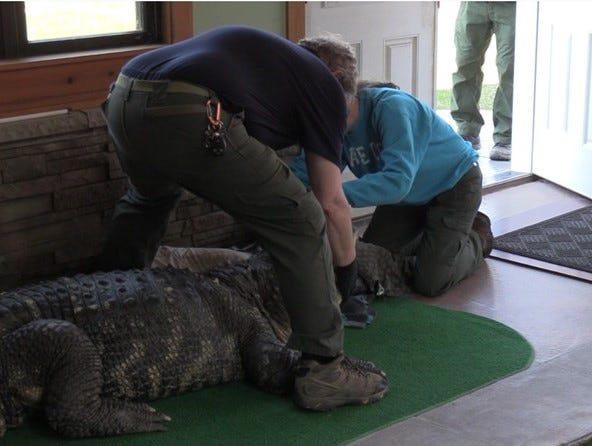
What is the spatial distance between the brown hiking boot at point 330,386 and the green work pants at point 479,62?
3648 mm

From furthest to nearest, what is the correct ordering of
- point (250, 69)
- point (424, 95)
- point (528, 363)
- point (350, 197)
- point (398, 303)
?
point (424, 95) → point (398, 303) → point (350, 197) → point (528, 363) → point (250, 69)

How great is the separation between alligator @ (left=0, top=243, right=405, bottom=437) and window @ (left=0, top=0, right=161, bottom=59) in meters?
1.08

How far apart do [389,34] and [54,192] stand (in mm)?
1965

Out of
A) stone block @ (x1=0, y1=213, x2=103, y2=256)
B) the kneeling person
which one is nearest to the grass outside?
the kneeling person

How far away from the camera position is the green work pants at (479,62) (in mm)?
6418

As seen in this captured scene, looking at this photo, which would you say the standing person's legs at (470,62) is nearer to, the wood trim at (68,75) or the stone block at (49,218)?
the wood trim at (68,75)

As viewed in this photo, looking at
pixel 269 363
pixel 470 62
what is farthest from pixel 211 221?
pixel 470 62

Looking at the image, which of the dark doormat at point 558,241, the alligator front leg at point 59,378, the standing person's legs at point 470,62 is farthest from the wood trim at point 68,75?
the standing person's legs at point 470,62

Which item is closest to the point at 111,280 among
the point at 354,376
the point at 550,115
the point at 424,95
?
the point at 354,376

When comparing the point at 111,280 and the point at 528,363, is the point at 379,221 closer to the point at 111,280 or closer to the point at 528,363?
the point at 528,363

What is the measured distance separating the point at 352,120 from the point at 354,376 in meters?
1.12

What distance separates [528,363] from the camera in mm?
3408

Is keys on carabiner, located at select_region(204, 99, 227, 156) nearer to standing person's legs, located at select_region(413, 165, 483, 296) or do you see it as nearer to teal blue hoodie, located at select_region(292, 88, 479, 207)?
teal blue hoodie, located at select_region(292, 88, 479, 207)

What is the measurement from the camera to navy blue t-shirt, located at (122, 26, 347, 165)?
2820 millimetres
